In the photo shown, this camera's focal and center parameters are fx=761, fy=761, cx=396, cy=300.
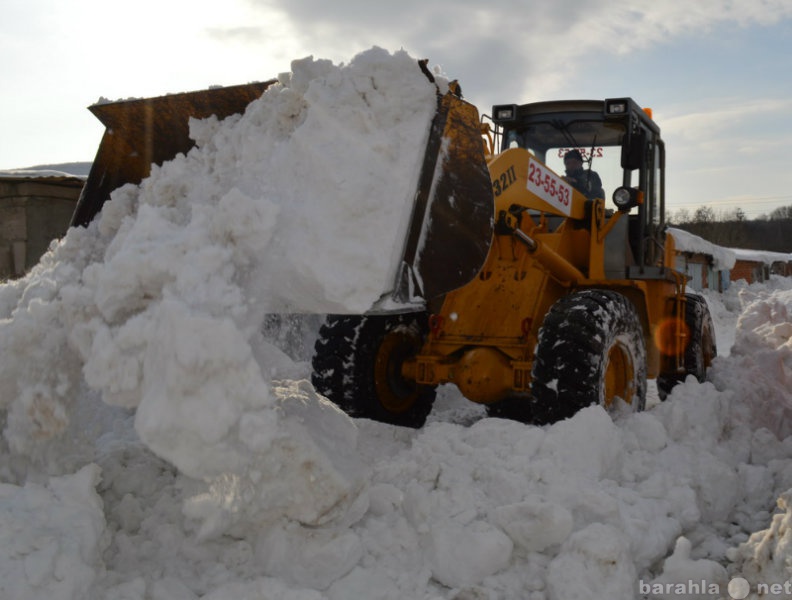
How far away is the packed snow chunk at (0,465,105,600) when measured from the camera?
2.38 meters

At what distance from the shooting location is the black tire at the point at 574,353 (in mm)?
4270

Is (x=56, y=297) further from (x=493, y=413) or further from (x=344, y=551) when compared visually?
(x=493, y=413)

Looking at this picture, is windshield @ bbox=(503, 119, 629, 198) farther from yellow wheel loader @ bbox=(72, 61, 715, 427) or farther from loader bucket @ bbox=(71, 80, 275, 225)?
loader bucket @ bbox=(71, 80, 275, 225)

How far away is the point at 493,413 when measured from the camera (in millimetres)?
5688

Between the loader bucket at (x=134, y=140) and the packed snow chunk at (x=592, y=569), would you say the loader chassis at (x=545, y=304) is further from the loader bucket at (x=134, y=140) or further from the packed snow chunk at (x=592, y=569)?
the loader bucket at (x=134, y=140)

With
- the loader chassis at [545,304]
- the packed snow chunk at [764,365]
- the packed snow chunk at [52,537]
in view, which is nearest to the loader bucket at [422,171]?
the loader chassis at [545,304]

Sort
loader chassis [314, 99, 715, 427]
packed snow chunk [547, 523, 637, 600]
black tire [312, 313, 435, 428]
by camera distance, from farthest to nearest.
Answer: black tire [312, 313, 435, 428]
loader chassis [314, 99, 715, 427]
packed snow chunk [547, 523, 637, 600]

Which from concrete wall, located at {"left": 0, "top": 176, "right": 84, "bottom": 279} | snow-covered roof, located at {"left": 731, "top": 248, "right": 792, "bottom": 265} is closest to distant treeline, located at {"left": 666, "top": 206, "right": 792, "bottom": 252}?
snow-covered roof, located at {"left": 731, "top": 248, "right": 792, "bottom": 265}

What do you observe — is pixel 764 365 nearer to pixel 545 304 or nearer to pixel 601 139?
pixel 545 304

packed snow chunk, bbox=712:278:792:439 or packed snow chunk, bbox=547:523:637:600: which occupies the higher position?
packed snow chunk, bbox=712:278:792:439

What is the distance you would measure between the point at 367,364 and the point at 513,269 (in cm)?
117

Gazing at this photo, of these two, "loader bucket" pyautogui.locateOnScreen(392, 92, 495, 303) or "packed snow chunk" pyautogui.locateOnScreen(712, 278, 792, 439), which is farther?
"packed snow chunk" pyautogui.locateOnScreen(712, 278, 792, 439)

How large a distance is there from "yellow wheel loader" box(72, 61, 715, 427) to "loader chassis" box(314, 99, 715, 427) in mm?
10

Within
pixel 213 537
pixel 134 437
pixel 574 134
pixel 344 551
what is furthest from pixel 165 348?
pixel 574 134
